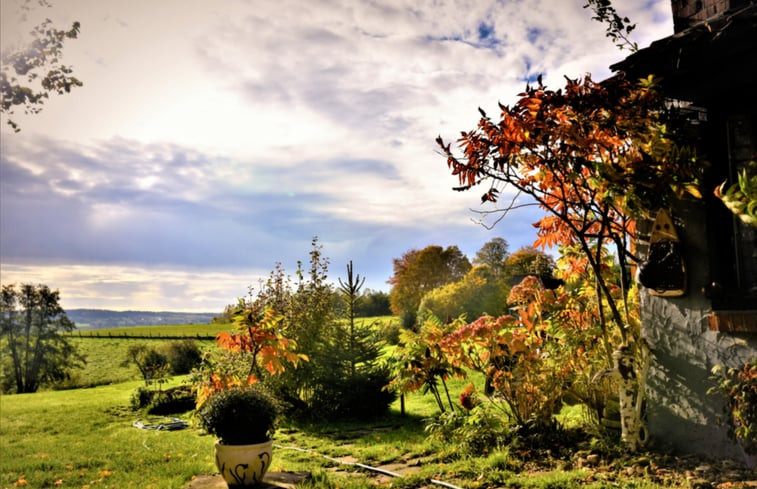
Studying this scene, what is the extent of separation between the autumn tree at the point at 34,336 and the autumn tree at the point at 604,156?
28.5 metres

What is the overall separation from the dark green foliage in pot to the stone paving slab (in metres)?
0.40

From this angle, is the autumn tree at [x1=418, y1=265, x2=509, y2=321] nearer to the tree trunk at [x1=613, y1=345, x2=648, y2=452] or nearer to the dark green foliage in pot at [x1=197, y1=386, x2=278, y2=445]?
the tree trunk at [x1=613, y1=345, x2=648, y2=452]

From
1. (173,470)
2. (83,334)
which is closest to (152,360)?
(173,470)

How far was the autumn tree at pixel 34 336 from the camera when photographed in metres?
27.9

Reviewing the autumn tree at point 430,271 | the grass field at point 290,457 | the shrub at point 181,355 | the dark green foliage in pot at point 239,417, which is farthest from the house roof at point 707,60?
the autumn tree at point 430,271

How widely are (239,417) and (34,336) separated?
28.8m

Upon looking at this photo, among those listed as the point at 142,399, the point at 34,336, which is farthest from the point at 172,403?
the point at 34,336

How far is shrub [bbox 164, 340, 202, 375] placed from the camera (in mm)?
21383

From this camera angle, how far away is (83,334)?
39.4 metres

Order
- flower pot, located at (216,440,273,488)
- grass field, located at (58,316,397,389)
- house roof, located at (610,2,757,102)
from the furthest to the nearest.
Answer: grass field, located at (58,316,397,389), flower pot, located at (216,440,273,488), house roof, located at (610,2,757,102)

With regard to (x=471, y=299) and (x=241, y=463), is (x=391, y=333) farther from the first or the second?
(x=241, y=463)

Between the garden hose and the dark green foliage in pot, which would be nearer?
the garden hose

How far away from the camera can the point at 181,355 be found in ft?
71.3

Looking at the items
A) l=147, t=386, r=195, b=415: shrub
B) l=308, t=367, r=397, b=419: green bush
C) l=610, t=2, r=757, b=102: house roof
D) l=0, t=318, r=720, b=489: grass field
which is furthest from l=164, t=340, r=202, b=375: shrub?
l=610, t=2, r=757, b=102: house roof
